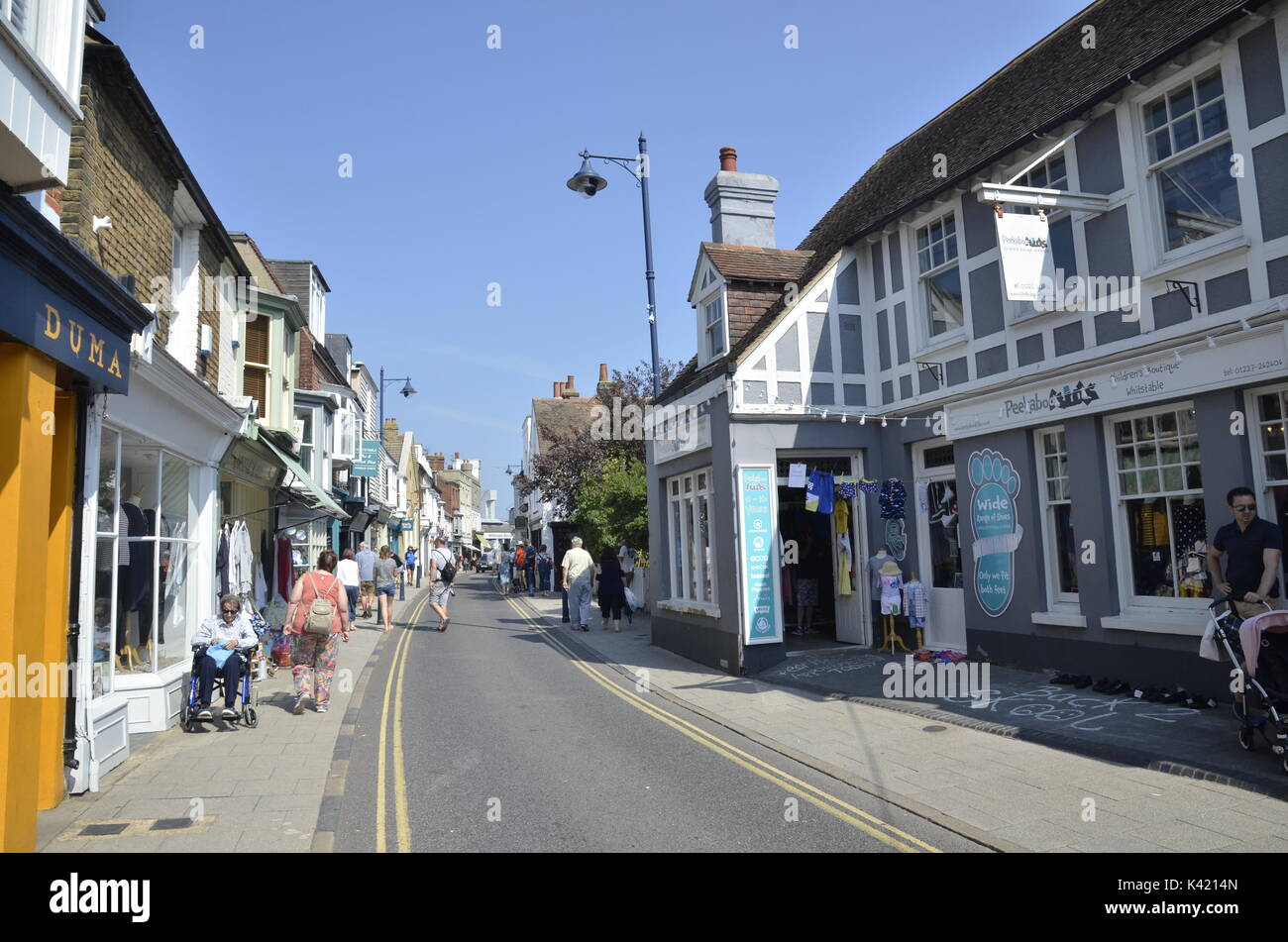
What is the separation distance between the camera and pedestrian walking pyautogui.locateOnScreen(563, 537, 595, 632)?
1969 cm

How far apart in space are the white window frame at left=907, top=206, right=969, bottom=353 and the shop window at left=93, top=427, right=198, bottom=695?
10.1 metres

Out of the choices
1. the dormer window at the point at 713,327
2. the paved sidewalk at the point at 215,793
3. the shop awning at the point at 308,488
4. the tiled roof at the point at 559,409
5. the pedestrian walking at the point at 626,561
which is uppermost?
the tiled roof at the point at 559,409

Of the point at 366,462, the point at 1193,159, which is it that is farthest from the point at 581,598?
the point at 1193,159

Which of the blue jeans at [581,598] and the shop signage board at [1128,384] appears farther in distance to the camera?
the blue jeans at [581,598]

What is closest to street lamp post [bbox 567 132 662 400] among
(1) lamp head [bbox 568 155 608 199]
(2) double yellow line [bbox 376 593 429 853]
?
(1) lamp head [bbox 568 155 608 199]

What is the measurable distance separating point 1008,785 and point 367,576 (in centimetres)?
1991

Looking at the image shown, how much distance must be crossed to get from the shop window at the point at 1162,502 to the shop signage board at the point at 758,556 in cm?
468

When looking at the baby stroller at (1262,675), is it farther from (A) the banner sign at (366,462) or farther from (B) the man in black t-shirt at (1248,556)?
(A) the banner sign at (366,462)

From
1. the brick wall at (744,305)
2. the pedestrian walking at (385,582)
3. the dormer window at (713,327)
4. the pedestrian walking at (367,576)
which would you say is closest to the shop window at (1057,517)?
the brick wall at (744,305)

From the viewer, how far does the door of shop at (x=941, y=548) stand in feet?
39.3

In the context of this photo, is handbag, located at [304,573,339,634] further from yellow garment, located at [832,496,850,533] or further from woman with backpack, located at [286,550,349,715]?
yellow garment, located at [832,496,850,533]

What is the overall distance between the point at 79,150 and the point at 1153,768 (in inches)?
412

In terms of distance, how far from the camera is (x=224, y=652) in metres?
9.16
